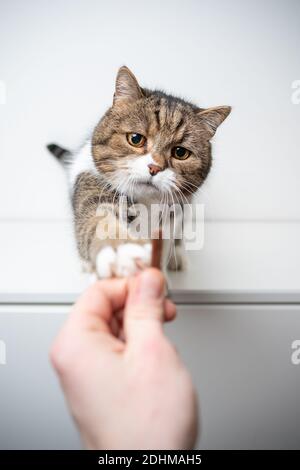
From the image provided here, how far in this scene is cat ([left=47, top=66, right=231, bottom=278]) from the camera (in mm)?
743

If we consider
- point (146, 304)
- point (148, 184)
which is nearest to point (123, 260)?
point (146, 304)

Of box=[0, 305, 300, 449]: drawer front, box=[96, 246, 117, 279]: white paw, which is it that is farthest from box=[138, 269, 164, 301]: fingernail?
box=[0, 305, 300, 449]: drawer front

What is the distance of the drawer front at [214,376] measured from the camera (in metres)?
0.70

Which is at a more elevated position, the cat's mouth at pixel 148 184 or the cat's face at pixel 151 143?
the cat's face at pixel 151 143

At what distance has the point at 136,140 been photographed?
786 millimetres

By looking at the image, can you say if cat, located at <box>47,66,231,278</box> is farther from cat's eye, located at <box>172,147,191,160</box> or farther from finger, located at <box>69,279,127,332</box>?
finger, located at <box>69,279,127,332</box>

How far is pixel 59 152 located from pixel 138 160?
0.53 m

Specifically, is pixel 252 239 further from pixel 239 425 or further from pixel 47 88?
pixel 47 88

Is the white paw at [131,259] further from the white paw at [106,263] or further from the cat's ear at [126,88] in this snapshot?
the cat's ear at [126,88]

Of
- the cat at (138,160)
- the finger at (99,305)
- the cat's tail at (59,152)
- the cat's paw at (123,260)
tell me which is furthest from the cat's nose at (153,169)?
the cat's tail at (59,152)

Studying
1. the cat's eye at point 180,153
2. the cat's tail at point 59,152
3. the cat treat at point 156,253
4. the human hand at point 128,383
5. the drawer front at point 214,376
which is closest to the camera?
the human hand at point 128,383

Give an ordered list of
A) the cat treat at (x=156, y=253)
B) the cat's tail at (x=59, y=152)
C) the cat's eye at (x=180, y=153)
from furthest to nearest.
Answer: the cat's tail at (x=59, y=152)
the cat's eye at (x=180, y=153)
the cat treat at (x=156, y=253)

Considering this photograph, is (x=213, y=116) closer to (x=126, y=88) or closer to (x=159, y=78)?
(x=126, y=88)

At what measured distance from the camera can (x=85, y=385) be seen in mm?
410
